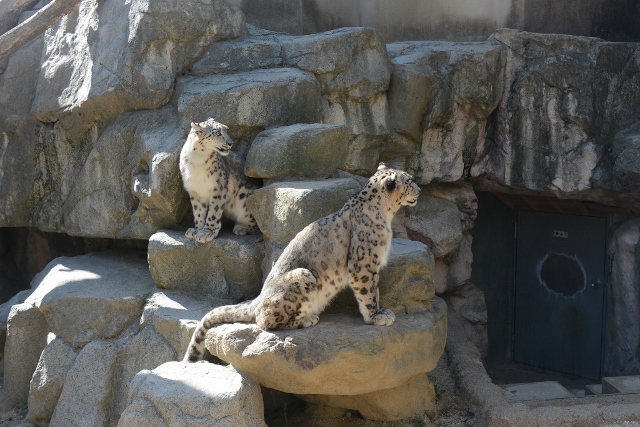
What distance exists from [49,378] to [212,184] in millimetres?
2177

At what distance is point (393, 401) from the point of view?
6.34m

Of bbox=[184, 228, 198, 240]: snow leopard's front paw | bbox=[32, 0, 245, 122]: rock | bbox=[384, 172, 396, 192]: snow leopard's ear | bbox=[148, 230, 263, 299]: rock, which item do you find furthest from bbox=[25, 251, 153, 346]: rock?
bbox=[384, 172, 396, 192]: snow leopard's ear

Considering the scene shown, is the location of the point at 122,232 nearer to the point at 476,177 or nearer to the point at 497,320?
the point at 476,177

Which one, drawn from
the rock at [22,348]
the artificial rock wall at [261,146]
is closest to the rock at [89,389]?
the artificial rock wall at [261,146]

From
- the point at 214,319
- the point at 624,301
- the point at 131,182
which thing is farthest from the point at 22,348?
the point at 624,301

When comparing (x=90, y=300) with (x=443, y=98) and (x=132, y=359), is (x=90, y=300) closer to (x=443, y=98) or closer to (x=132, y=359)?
(x=132, y=359)

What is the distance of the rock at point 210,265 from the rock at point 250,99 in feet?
3.56

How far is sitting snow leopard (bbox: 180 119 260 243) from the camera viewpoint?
6.79 meters

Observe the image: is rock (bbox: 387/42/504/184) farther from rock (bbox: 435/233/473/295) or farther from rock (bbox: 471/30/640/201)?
rock (bbox: 435/233/473/295)

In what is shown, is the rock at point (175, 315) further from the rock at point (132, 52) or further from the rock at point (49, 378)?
the rock at point (132, 52)

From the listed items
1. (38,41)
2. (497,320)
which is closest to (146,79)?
(38,41)

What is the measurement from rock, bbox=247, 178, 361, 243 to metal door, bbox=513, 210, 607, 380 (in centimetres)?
524

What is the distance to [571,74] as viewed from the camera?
9281 millimetres

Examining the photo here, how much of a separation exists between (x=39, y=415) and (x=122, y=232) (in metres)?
1.83
